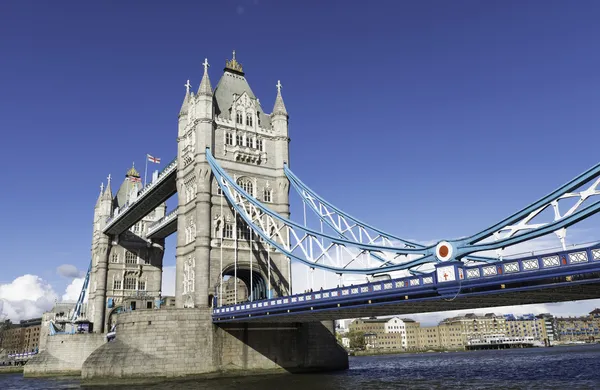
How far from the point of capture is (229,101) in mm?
54375

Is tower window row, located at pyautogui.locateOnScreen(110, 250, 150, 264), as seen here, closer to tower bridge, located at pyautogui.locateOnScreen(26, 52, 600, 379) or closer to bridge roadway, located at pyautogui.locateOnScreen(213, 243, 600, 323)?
tower bridge, located at pyautogui.locateOnScreen(26, 52, 600, 379)

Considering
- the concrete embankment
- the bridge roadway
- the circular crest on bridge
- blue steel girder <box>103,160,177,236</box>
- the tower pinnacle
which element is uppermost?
the tower pinnacle

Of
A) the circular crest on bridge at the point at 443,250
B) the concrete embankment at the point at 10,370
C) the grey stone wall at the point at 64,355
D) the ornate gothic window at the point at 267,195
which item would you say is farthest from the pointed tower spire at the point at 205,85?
the concrete embankment at the point at 10,370

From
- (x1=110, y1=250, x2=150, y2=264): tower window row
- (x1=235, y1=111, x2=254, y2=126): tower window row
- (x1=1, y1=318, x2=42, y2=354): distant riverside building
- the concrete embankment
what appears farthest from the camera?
(x1=1, y1=318, x2=42, y2=354): distant riverside building

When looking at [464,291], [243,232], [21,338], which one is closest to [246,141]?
[243,232]

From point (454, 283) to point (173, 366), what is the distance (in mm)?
23362

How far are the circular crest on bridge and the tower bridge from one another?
0.06m

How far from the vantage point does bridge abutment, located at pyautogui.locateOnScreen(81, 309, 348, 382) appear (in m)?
39.5

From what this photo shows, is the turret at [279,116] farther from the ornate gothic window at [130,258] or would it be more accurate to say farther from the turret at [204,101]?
the ornate gothic window at [130,258]

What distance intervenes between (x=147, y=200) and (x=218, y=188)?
17454mm

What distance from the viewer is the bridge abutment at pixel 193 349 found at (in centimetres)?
3953

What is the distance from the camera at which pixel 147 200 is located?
63531mm

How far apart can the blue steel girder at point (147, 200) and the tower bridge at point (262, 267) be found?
23cm

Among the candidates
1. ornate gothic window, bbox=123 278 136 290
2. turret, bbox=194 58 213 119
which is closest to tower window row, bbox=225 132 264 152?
turret, bbox=194 58 213 119
